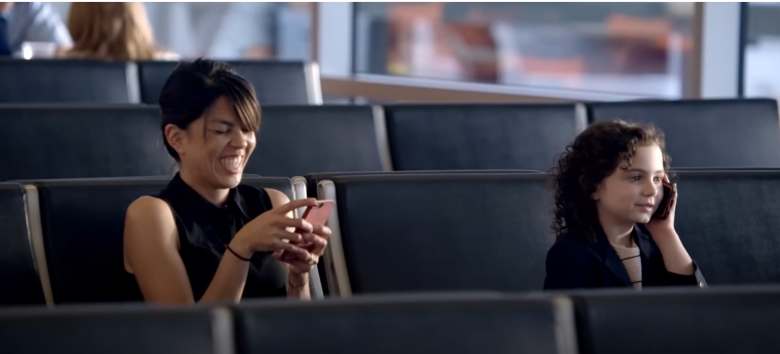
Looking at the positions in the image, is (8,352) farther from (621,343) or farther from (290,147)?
(290,147)

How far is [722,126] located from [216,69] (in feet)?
6.45

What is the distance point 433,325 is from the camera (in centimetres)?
151

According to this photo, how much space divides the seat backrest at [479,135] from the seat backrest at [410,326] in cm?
244

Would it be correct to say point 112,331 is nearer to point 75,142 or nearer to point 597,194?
point 597,194

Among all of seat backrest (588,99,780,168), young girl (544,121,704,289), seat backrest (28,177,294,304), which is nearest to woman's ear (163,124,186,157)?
seat backrest (28,177,294,304)

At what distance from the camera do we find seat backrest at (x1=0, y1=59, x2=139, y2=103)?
5098 millimetres

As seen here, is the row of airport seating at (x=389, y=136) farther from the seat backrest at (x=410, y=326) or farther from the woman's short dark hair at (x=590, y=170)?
the seat backrest at (x=410, y=326)

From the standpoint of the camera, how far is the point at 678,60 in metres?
6.59

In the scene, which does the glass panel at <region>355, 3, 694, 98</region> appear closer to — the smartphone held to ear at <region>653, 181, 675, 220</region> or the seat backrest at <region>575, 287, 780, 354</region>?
the smartphone held to ear at <region>653, 181, 675, 220</region>

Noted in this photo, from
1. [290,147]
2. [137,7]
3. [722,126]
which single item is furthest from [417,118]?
[137,7]

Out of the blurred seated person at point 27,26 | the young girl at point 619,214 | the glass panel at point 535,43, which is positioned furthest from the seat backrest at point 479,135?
the blurred seated person at point 27,26

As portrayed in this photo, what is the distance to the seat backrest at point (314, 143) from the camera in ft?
12.8

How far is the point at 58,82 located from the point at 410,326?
384cm

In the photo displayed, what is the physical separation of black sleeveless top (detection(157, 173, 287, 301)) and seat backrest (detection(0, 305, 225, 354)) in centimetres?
120
